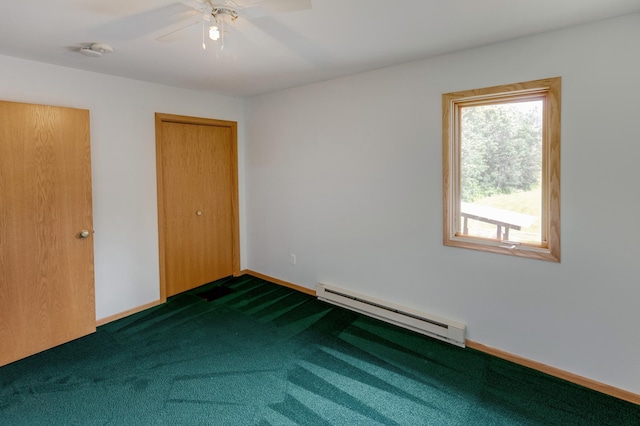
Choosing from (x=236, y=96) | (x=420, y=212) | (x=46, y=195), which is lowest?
(x=420, y=212)

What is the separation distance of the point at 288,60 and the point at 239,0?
1104mm

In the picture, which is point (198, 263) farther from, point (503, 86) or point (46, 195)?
point (503, 86)

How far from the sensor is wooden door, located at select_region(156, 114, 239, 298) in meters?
3.72

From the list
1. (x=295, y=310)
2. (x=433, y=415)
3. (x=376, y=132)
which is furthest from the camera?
(x=295, y=310)

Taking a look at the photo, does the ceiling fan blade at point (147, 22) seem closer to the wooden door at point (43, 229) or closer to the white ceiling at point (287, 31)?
the white ceiling at point (287, 31)

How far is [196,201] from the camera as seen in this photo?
403 centimetres

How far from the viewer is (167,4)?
183cm

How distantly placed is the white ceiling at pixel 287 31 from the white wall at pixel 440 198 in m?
0.21

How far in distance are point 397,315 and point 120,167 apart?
2.98m

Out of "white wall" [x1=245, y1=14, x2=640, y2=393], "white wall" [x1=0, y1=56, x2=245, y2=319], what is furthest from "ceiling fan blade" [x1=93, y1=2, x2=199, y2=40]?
"white wall" [x1=245, y1=14, x2=640, y2=393]

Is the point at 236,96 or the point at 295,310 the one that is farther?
the point at 236,96

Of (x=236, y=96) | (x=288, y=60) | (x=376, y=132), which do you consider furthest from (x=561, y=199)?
(x=236, y=96)

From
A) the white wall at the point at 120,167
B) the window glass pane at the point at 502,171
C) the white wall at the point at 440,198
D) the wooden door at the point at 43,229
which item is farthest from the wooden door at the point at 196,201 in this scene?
the window glass pane at the point at 502,171

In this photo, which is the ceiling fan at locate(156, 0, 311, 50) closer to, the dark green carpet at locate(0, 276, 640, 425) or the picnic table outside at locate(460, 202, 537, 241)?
the picnic table outside at locate(460, 202, 537, 241)
